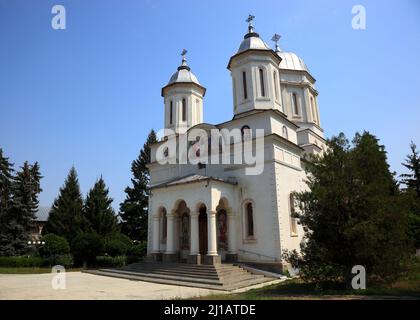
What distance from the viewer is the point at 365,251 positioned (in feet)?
34.2

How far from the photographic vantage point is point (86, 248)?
24391 mm

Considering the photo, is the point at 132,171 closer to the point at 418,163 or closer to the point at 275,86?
the point at 275,86

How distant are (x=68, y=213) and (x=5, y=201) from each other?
19.7 feet

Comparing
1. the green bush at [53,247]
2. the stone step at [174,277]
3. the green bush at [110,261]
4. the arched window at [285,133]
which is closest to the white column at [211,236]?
the stone step at [174,277]

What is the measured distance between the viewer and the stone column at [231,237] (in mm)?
17547

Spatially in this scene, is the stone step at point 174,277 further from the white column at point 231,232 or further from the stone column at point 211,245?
the white column at point 231,232

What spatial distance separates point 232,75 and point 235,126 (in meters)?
4.19

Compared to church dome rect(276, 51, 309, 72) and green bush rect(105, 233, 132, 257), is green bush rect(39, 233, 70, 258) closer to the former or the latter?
green bush rect(105, 233, 132, 257)

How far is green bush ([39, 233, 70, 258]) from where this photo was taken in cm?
2441

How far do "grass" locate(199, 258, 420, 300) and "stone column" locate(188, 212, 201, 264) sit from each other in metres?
5.43

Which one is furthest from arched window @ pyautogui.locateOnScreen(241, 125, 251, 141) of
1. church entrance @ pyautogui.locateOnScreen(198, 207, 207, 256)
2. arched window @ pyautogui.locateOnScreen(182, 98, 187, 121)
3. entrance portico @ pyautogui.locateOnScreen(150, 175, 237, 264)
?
arched window @ pyautogui.locateOnScreen(182, 98, 187, 121)

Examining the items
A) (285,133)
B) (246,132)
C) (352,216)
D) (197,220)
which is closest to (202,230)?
(197,220)

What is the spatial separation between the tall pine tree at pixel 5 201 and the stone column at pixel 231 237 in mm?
21554
